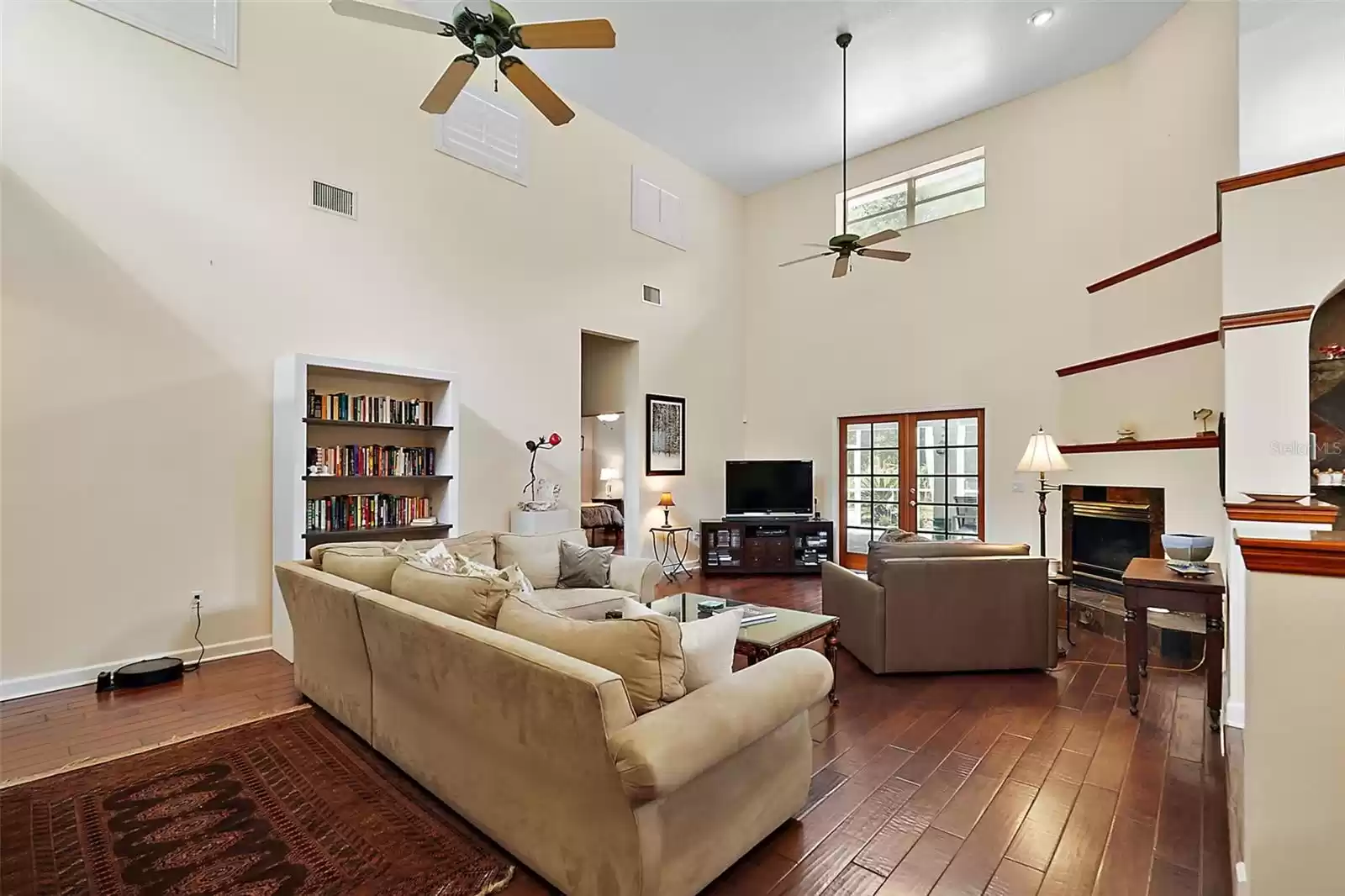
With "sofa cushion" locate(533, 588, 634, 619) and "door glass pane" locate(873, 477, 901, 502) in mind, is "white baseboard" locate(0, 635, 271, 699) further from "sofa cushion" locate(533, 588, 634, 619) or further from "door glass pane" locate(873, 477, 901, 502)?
"door glass pane" locate(873, 477, 901, 502)

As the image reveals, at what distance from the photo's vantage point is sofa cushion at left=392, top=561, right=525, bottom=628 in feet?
7.81

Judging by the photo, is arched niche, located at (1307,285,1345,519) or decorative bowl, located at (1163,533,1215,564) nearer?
decorative bowl, located at (1163,533,1215,564)

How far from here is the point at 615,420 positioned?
861 centimetres

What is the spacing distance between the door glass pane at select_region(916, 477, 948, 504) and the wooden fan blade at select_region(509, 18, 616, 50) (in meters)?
5.77

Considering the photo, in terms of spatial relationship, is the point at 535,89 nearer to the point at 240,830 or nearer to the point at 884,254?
the point at 884,254

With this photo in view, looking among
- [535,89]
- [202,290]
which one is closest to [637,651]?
[535,89]

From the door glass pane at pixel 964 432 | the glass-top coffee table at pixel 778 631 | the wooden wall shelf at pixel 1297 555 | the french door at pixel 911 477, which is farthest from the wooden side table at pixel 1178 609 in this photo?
the door glass pane at pixel 964 432

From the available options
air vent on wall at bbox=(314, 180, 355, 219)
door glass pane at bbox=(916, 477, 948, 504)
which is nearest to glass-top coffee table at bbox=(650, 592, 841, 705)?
door glass pane at bbox=(916, 477, 948, 504)

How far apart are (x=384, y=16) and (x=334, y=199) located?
245 centimetres

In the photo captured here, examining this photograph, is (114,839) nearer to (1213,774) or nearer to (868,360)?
Answer: (1213,774)

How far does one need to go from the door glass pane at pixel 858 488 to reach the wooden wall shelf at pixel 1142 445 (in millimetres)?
2261

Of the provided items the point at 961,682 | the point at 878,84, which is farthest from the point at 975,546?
the point at 878,84

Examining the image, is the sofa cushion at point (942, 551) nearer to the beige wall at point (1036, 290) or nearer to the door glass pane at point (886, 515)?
the beige wall at point (1036, 290)

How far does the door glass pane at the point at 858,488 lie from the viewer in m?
7.82
